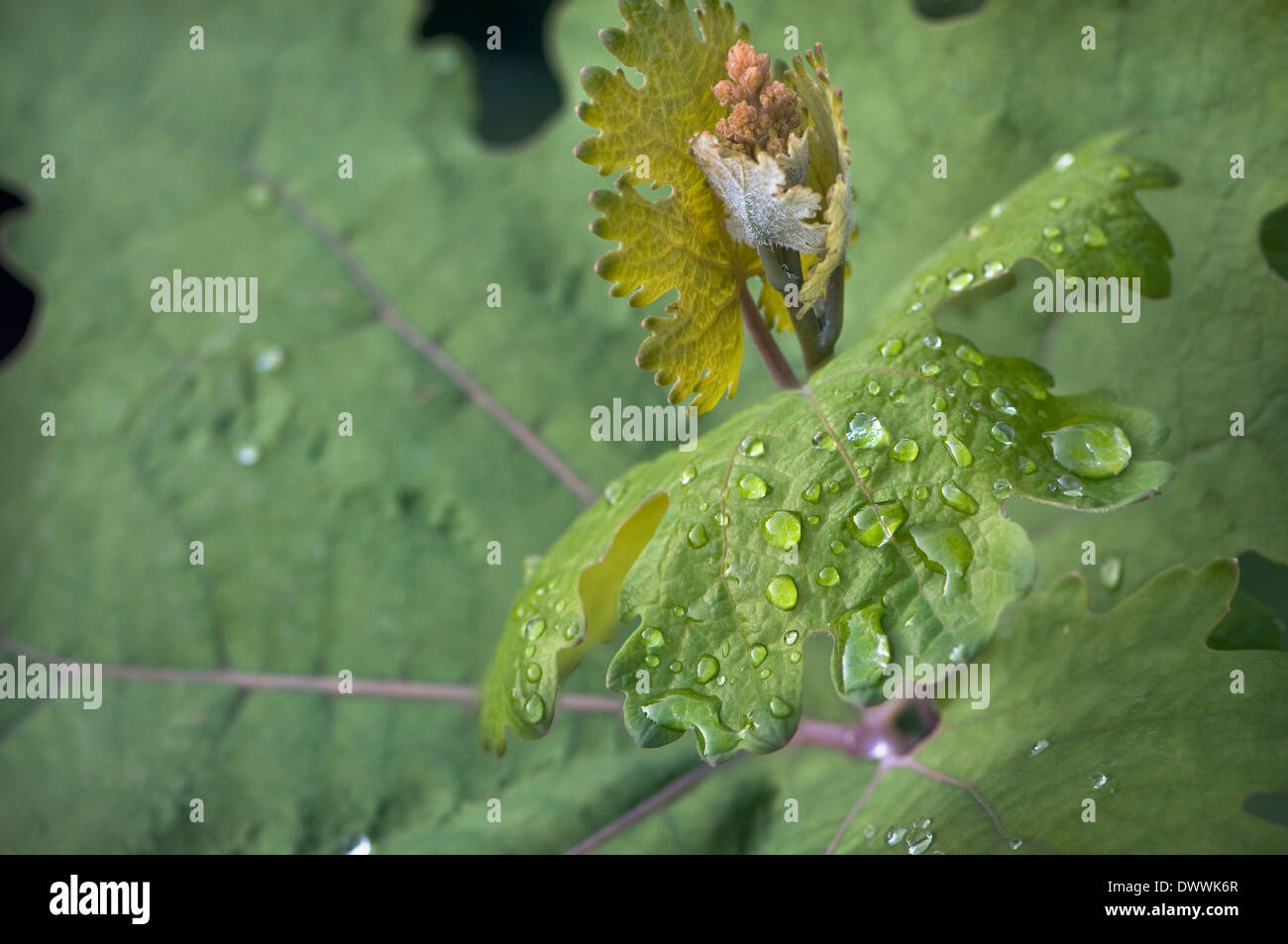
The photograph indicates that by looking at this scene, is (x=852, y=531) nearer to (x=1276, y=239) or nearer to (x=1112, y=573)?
(x=1112, y=573)

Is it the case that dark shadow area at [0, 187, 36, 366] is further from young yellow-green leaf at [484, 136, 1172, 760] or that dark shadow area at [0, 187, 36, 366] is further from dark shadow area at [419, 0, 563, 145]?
young yellow-green leaf at [484, 136, 1172, 760]

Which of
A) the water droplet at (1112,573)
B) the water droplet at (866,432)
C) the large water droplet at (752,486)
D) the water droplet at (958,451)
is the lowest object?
the water droplet at (1112,573)

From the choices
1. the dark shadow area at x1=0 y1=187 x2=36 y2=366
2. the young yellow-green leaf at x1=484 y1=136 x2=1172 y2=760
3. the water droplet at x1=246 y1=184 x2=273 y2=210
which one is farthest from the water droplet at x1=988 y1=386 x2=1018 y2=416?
the dark shadow area at x1=0 y1=187 x2=36 y2=366

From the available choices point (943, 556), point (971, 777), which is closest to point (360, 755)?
point (971, 777)

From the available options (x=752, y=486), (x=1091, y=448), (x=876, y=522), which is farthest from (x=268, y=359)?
(x=1091, y=448)

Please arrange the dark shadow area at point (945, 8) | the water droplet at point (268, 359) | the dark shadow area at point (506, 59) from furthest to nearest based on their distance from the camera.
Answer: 1. the dark shadow area at point (506, 59)
2. the water droplet at point (268, 359)
3. the dark shadow area at point (945, 8)

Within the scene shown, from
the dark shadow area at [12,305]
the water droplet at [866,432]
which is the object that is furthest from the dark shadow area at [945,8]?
the dark shadow area at [12,305]

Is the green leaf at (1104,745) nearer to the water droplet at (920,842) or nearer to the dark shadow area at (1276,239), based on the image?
the water droplet at (920,842)

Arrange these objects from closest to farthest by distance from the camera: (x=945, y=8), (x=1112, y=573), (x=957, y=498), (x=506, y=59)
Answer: (x=957, y=498) → (x=1112, y=573) → (x=945, y=8) → (x=506, y=59)
